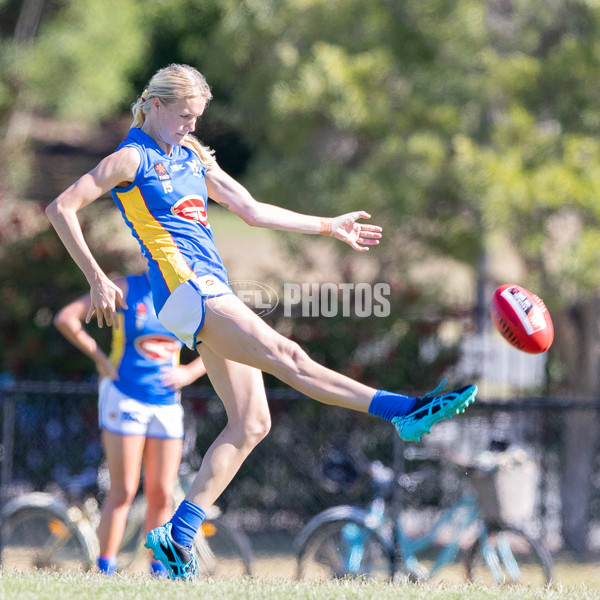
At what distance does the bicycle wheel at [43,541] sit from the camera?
799 centimetres

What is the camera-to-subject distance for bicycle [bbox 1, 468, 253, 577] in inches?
316

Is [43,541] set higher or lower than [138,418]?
lower

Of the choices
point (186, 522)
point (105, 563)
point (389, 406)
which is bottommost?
point (105, 563)

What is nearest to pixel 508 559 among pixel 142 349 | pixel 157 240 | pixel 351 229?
pixel 142 349

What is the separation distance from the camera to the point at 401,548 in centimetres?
811

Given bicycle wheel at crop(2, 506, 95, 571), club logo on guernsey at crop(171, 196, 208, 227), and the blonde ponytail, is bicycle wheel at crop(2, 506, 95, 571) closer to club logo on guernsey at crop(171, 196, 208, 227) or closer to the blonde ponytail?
club logo on guernsey at crop(171, 196, 208, 227)

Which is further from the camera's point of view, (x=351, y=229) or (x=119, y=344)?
(x=119, y=344)

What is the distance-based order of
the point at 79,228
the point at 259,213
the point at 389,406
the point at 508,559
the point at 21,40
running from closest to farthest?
the point at 79,228
the point at 389,406
the point at 259,213
the point at 508,559
the point at 21,40

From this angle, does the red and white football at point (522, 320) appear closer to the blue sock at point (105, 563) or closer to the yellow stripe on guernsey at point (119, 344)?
the yellow stripe on guernsey at point (119, 344)

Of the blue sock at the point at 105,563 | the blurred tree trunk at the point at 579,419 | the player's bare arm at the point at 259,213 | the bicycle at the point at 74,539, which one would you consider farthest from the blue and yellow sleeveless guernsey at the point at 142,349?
the blurred tree trunk at the point at 579,419

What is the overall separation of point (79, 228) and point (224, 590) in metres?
1.69

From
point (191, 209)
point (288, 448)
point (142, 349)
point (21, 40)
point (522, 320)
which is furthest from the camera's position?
point (21, 40)

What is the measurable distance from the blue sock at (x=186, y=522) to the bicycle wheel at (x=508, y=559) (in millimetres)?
3798

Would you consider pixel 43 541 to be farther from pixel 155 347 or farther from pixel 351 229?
pixel 351 229
